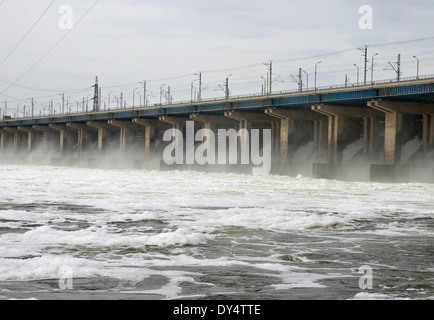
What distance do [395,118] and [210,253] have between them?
50.1 metres

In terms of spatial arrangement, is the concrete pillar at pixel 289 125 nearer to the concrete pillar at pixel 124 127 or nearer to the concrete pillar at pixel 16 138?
the concrete pillar at pixel 124 127

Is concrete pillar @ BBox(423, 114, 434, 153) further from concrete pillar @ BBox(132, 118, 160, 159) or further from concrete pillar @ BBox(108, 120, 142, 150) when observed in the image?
concrete pillar @ BBox(108, 120, 142, 150)

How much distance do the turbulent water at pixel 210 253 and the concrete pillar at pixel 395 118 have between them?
3469 centimetres

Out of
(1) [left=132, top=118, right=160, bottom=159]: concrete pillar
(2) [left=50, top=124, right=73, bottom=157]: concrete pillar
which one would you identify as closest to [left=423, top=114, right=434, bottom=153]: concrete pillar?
(1) [left=132, top=118, right=160, bottom=159]: concrete pillar

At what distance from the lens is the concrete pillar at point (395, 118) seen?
59406 mm

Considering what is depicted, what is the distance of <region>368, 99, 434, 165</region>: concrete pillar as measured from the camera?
59.4 meters

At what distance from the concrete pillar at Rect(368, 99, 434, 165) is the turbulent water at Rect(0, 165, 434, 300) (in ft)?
114

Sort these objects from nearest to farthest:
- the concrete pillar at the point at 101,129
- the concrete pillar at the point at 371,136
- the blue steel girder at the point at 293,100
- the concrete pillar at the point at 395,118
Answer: the blue steel girder at the point at 293,100 → the concrete pillar at the point at 395,118 → the concrete pillar at the point at 371,136 → the concrete pillar at the point at 101,129

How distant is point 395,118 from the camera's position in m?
60.6

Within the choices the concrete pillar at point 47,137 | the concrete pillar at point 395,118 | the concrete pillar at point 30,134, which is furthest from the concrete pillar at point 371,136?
the concrete pillar at point 30,134

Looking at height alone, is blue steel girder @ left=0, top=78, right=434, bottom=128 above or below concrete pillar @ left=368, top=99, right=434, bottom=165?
above

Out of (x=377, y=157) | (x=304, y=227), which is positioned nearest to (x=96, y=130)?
(x=377, y=157)

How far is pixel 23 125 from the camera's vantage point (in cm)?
14825
